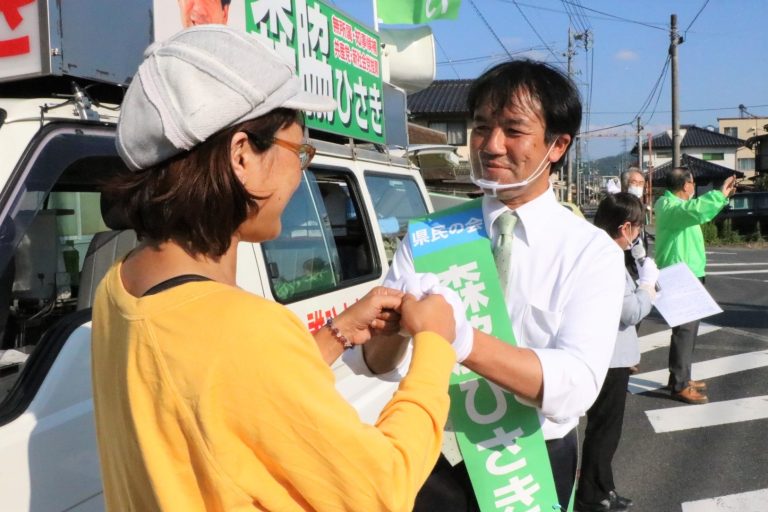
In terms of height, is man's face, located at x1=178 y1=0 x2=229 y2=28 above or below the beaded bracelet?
above

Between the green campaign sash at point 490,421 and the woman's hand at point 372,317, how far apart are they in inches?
10.4

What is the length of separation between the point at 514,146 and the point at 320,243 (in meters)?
1.44

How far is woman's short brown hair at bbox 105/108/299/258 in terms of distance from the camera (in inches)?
39.8

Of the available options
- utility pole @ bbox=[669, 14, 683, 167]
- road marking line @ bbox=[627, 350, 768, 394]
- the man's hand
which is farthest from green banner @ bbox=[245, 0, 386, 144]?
utility pole @ bbox=[669, 14, 683, 167]

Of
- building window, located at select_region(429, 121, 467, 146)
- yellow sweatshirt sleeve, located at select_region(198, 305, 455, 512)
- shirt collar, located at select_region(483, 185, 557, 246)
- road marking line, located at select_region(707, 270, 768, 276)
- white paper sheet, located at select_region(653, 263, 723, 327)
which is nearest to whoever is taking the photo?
yellow sweatshirt sleeve, located at select_region(198, 305, 455, 512)

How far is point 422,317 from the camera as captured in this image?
49.5 inches

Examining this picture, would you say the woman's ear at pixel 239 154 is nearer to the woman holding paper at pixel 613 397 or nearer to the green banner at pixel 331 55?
the green banner at pixel 331 55

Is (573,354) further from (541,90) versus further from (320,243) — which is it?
(320,243)

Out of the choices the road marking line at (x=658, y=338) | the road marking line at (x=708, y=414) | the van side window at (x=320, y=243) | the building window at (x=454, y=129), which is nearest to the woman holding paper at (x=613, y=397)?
the van side window at (x=320, y=243)

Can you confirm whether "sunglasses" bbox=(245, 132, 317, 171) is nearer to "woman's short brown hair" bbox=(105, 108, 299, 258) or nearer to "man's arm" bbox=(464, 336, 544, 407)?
"woman's short brown hair" bbox=(105, 108, 299, 258)

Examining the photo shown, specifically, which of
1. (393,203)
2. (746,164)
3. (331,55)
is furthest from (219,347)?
(746,164)

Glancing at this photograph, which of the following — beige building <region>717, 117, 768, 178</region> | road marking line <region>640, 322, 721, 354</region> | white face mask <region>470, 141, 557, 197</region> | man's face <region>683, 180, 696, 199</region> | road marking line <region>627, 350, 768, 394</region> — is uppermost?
beige building <region>717, 117, 768, 178</region>

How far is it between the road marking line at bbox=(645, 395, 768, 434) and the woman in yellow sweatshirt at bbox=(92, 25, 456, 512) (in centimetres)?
452

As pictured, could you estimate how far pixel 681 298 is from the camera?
4.52 metres
